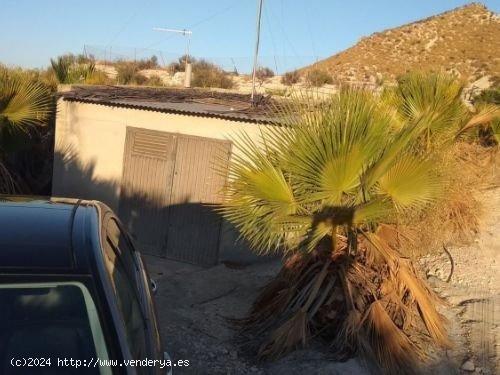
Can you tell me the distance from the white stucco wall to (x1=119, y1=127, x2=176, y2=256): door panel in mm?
165

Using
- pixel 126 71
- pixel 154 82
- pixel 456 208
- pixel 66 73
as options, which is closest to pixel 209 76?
pixel 154 82

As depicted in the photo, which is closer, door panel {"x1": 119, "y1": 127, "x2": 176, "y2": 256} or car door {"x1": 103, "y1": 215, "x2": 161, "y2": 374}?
car door {"x1": 103, "y1": 215, "x2": 161, "y2": 374}

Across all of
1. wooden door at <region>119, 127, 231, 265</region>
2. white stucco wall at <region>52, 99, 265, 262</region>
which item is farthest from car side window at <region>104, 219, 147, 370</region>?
white stucco wall at <region>52, 99, 265, 262</region>

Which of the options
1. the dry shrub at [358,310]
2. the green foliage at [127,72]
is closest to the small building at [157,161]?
the dry shrub at [358,310]

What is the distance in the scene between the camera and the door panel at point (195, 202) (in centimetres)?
930

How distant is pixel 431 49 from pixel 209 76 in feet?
78.0

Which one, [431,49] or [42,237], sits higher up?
[431,49]

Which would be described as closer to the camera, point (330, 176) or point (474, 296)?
point (330, 176)

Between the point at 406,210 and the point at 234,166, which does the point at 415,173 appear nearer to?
the point at 406,210

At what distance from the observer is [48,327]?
6.31 ft

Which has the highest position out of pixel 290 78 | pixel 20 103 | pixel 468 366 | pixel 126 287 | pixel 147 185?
pixel 290 78

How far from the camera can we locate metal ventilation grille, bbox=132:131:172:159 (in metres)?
9.66

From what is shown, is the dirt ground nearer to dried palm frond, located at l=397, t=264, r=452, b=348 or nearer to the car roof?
dried palm frond, located at l=397, t=264, r=452, b=348

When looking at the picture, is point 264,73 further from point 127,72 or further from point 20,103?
point 20,103
